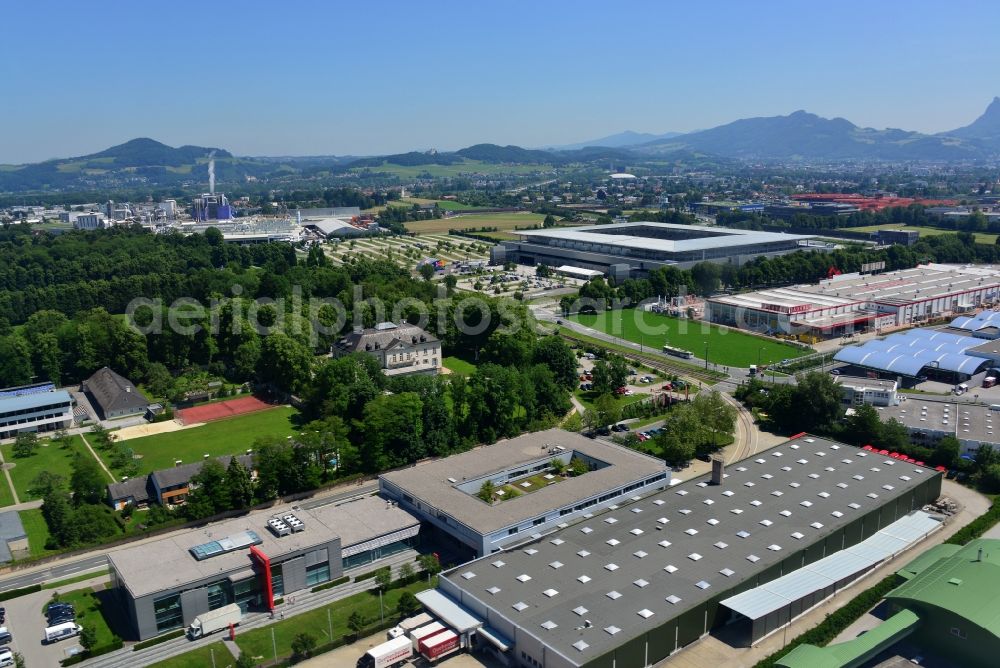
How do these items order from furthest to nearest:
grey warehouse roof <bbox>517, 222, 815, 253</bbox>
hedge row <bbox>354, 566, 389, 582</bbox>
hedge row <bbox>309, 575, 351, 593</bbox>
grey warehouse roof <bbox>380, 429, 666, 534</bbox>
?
grey warehouse roof <bbox>517, 222, 815, 253</bbox>
grey warehouse roof <bbox>380, 429, 666, 534</bbox>
hedge row <bbox>354, 566, 389, 582</bbox>
hedge row <bbox>309, 575, 351, 593</bbox>

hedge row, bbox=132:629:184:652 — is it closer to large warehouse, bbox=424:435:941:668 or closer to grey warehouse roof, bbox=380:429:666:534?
large warehouse, bbox=424:435:941:668

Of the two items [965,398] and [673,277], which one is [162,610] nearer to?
[965,398]

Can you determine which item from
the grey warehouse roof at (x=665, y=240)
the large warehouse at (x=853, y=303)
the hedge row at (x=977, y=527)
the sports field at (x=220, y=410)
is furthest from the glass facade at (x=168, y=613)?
the grey warehouse roof at (x=665, y=240)

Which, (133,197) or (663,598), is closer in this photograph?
(663,598)

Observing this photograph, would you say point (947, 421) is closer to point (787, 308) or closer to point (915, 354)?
point (915, 354)

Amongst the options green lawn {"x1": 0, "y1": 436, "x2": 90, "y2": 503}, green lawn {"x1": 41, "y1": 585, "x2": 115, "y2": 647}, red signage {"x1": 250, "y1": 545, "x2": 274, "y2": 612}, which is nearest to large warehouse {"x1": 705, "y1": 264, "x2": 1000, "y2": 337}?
red signage {"x1": 250, "y1": 545, "x2": 274, "y2": 612}

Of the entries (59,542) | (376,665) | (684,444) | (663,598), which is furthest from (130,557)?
(684,444)

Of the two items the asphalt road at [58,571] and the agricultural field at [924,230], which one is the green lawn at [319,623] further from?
the agricultural field at [924,230]
